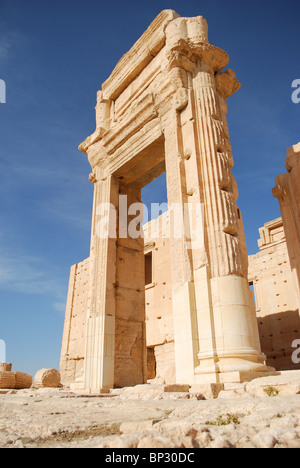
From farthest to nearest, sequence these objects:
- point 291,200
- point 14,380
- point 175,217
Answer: point 14,380 → point 291,200 → point 175,217

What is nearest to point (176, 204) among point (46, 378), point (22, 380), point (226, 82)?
point (226, 82)

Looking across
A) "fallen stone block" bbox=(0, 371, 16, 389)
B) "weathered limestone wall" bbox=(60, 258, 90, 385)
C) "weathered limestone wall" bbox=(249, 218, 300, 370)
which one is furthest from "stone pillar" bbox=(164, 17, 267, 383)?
"weathered limestone wall" bbox=(60, 258, 90, 385)

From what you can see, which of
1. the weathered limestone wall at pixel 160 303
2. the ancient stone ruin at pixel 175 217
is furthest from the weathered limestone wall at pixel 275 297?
the ancient stone ruin at pixel 175 217

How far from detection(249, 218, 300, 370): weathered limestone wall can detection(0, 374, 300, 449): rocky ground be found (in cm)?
973

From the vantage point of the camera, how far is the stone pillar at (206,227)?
5812 millimetres

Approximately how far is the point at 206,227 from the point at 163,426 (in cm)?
472

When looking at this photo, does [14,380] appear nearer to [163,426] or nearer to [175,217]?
[175,217]

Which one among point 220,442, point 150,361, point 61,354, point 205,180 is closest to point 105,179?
point 205,180

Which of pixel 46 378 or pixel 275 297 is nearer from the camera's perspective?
pixel 46 378

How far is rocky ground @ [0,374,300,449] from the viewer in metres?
1.84

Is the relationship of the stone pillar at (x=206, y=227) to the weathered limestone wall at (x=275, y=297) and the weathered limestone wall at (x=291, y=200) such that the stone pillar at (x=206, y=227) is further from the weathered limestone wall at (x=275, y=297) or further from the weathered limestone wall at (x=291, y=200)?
the weathered limestone wall at (x=275, y=297)

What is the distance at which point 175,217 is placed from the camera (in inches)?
283
